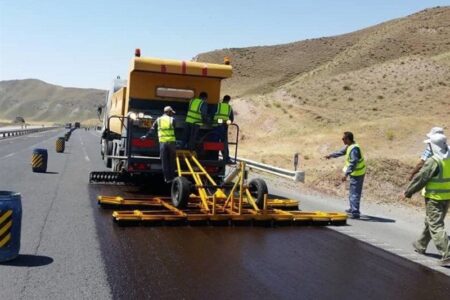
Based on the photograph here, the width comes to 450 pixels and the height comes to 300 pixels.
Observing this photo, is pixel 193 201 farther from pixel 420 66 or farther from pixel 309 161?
pixel 420 66

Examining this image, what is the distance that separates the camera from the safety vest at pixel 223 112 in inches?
531

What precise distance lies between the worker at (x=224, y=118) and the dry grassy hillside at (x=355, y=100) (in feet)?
15.9

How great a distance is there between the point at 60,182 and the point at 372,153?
22329 mm

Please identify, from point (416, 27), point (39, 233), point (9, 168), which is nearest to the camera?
point (39, 233)

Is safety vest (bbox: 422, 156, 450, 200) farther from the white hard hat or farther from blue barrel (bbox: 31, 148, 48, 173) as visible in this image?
blue barrel (bbox: 31, 148, 48, 173)

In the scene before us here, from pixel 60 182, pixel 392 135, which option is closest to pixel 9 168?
pixel 60 182

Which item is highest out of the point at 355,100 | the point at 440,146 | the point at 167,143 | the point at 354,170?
the point at 355,100

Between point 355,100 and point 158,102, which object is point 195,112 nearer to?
point 158,102

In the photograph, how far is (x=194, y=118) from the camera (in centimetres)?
1323

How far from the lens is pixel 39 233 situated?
29.2 feet

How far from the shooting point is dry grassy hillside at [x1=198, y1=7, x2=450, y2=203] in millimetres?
30786

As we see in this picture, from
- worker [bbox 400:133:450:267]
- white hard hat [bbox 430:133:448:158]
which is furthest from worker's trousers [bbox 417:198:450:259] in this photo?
white hard hat [bbox 430:133:448:158]

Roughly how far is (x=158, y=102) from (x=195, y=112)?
4.54 feet

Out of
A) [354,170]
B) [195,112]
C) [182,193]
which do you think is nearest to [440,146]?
[354,170]
